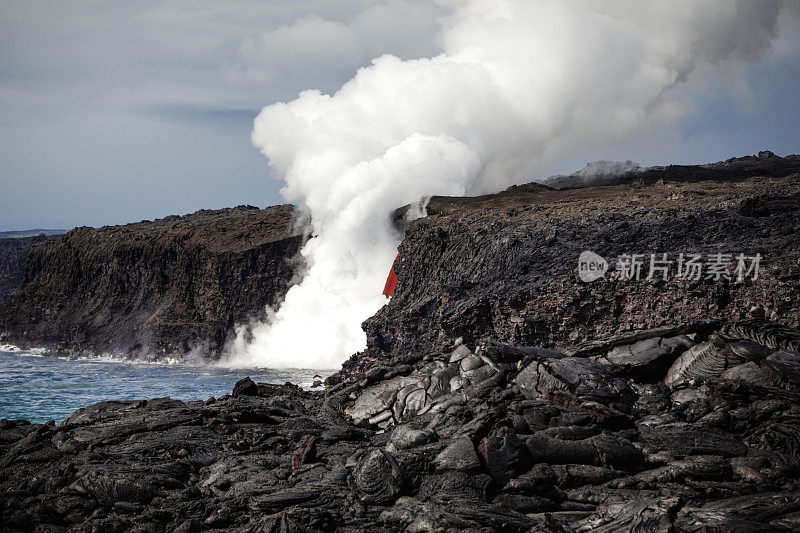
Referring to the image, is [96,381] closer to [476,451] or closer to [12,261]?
[476,451]

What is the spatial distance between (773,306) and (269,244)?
44965 mm

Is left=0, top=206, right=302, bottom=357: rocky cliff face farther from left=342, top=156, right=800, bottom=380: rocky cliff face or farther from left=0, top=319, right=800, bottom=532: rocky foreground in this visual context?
left=0, top=319, right=800, bottom=532: rocky foreground

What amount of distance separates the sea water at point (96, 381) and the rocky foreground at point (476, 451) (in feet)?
55.8

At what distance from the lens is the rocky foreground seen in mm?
8719

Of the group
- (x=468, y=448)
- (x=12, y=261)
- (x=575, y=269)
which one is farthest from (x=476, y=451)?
(x=12, y=261)

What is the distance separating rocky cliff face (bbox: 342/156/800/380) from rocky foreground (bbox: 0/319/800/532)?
13476mm

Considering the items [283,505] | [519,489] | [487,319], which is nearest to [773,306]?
[487,319]

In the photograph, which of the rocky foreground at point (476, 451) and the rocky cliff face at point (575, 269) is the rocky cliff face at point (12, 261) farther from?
the rocky foreground at point (476, 451)

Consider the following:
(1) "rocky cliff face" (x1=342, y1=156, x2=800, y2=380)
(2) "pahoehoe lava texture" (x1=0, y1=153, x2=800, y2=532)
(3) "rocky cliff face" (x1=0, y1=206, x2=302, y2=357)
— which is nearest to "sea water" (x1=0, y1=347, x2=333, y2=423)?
(3) "rocky cliff face" (x1=0, y1=206, x2=302, y2=357)

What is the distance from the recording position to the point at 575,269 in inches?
1184

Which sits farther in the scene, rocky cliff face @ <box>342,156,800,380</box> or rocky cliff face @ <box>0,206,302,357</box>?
rocky cliff face @ <box>0,206,302,357</box>

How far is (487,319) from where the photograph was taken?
100 feet

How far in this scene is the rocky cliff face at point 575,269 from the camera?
25.8 m

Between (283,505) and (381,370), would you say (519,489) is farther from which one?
(381,370)
